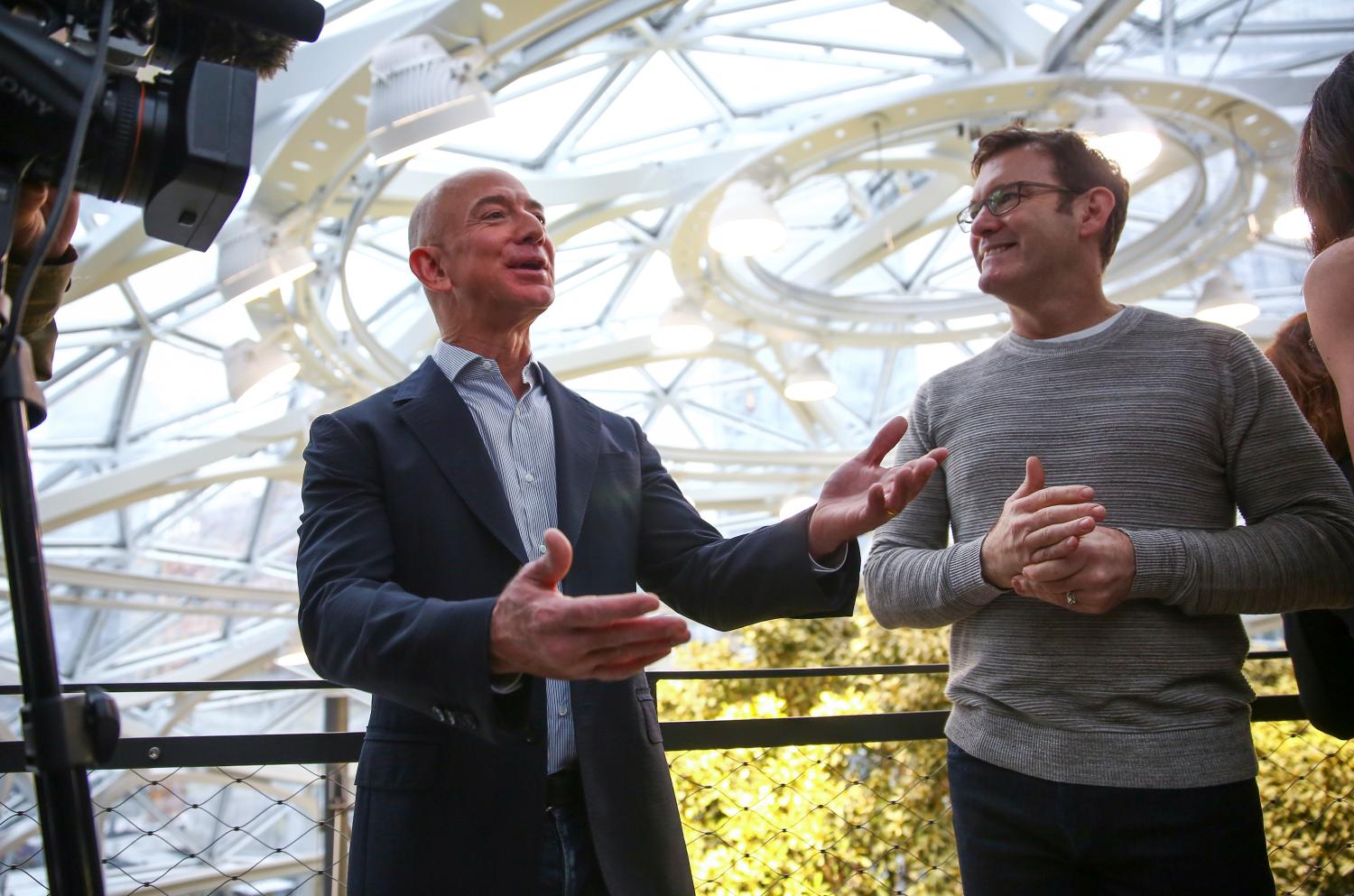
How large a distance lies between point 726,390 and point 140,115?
22.8 meters

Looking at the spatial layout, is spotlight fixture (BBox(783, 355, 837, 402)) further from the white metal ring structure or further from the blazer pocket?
the blazer pocket

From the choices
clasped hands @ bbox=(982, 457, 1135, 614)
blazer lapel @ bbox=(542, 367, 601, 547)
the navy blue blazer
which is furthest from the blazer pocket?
clasped hands @ bbox=(982, 457, 1135, 614)

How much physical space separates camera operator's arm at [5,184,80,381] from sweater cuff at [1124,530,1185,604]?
231 cm

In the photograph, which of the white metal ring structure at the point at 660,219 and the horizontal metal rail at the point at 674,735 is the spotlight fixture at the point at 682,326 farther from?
the horizontal metal rail at the point at 674,735

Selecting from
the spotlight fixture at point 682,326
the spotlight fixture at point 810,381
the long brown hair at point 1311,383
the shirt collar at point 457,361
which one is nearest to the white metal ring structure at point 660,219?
the spotlight fixture at point 810,381

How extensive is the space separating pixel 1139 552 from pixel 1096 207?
1.13m

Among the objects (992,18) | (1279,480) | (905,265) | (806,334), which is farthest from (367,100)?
(905,265)

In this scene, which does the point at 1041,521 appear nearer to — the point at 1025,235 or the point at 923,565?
the point at 923,565

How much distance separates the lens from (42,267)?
2.02 meters

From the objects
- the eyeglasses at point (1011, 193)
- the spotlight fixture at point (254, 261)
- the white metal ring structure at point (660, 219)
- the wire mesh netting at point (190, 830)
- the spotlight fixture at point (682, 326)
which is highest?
the white metal ring structure at point (660, 219)

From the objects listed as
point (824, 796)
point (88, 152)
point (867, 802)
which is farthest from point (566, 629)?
point (867, 802)

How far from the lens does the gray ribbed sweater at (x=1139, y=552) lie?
2551 mm

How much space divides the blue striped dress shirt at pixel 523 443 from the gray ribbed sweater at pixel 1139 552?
3.20 feet

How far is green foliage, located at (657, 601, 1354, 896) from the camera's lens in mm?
5305
